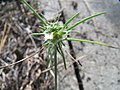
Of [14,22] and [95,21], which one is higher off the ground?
[14,22]

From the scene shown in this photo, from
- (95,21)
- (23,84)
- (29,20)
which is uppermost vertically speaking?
(29,20)

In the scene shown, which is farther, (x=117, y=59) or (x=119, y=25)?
(x=119, y=25)

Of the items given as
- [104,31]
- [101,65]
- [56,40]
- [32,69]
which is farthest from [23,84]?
[56,40]

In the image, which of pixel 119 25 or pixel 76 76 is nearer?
pixel 76 76

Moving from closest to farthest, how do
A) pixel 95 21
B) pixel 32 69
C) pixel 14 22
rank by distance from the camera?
pixel 32 69
pixel 95 21
pixel 14 22

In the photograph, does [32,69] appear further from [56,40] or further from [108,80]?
Result: [56,40]

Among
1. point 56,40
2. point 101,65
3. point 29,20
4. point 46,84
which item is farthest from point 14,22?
point 56,40

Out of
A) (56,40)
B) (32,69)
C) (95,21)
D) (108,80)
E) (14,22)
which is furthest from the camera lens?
(14,22)

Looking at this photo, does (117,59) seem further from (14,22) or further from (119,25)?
(14,22)

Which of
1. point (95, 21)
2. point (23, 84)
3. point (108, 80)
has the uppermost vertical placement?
point (95, 21)
